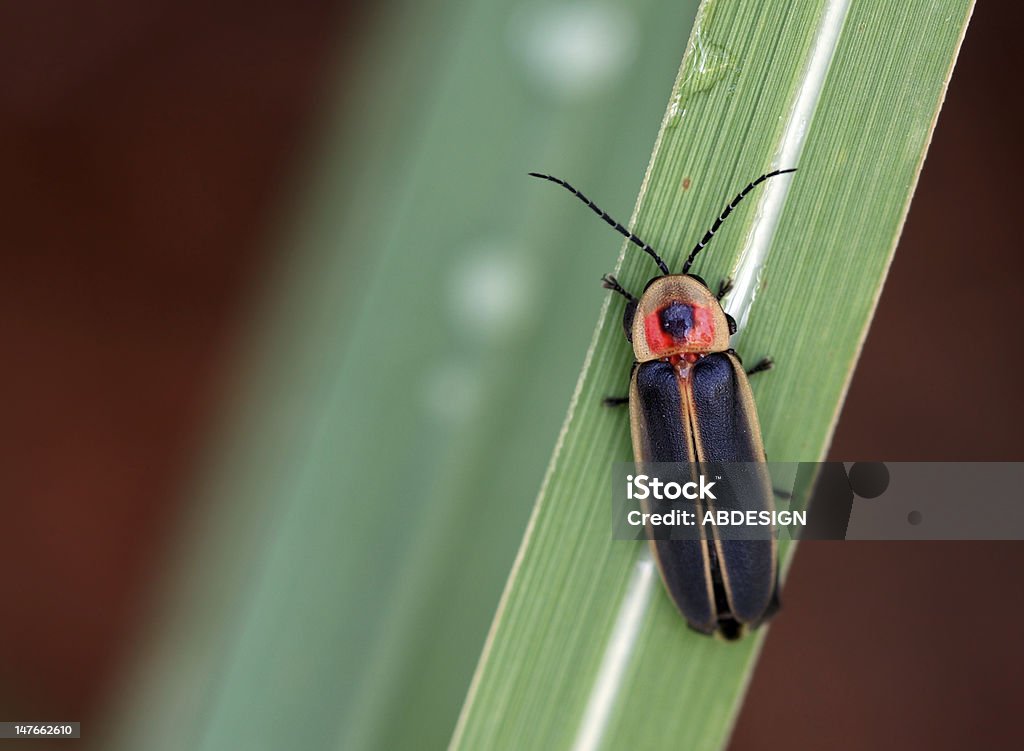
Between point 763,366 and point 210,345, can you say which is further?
point 210,345

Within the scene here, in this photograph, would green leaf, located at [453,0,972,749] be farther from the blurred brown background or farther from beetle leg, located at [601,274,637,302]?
the blurred brown background

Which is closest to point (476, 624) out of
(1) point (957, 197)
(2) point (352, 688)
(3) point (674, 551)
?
(2) point (352, 688)

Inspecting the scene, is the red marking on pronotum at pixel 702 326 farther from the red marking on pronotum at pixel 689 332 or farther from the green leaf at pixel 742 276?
the green leaf at pixel 742 276

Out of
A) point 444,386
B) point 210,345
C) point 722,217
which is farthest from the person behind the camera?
point 210,345

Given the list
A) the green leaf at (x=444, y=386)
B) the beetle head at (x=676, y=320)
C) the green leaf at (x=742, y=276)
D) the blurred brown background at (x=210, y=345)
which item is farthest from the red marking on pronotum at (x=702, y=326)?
the blurred brown background at (x=210, y=345)

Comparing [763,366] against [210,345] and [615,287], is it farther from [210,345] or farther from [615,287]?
[210,345]

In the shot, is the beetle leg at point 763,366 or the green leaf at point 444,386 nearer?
the beetle leg at point 763,366

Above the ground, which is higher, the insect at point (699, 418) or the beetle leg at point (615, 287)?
the beetle leg at point (615, 287)

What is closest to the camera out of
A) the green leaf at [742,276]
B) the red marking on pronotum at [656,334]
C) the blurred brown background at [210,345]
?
the green leaf at [742,276]

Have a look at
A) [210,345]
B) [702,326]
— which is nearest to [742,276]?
[702,326]
